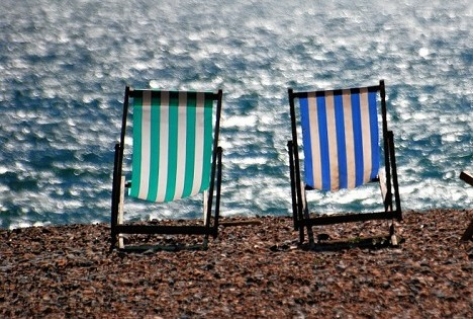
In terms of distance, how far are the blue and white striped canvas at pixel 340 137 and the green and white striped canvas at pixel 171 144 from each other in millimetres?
603

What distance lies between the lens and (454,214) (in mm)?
7758

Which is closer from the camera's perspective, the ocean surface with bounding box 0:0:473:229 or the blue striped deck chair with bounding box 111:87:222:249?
the blue striped deck chair with bounding box 111:87:222:249

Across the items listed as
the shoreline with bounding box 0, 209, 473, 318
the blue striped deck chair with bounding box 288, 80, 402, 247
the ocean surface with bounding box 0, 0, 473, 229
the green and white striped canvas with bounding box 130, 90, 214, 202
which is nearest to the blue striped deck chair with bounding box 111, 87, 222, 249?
the green and white striped canvas with bounding box 130, 90, 214, 202

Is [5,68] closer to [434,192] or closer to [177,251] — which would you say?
[434,192]

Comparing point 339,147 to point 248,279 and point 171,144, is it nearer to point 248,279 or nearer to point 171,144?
point 171,144

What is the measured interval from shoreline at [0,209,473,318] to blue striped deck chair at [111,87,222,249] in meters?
0.31

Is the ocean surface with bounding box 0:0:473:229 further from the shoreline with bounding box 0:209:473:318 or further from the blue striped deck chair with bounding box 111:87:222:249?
the shoreline with bounding box 0:209:473:318

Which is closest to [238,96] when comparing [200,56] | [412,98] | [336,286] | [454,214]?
[412,98]

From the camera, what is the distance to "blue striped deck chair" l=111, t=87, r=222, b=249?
6809mm

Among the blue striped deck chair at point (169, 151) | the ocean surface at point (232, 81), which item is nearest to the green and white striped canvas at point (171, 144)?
the blue striped deck chair at point (169, 151)

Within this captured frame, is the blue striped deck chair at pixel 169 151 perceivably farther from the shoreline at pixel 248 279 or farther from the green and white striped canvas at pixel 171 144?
the shoreline at pixel 248 279

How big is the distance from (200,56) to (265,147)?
9.02 metres

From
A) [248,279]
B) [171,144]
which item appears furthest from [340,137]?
[248,279]

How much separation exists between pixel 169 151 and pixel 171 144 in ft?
0.15
